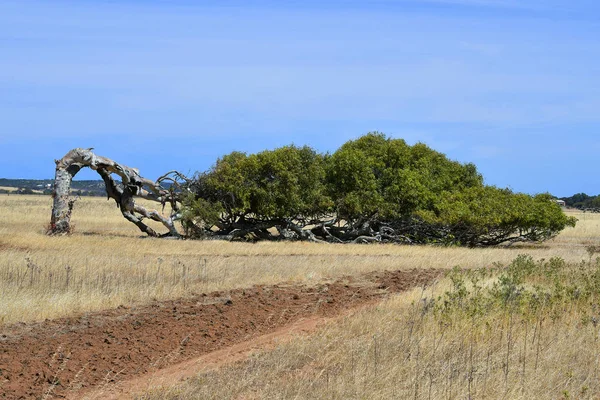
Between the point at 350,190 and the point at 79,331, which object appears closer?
the point at 79,331

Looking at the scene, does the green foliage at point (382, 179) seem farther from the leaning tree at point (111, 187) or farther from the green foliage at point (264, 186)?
the leaning tree at point (111, 187)

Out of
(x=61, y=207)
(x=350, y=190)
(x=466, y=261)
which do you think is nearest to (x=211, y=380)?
(x=466, y=261)

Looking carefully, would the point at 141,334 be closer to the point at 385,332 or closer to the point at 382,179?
the point at 385,332

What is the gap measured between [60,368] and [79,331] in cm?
181

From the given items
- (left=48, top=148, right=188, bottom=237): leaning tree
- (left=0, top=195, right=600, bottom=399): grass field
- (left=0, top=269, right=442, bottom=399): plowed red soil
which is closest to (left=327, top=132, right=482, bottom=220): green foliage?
(left=48, top=148, right=188, bottom=237): leaning tree

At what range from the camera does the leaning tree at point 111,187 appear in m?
31.0

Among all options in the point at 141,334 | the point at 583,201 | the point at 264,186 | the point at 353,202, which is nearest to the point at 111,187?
the point at 264,186

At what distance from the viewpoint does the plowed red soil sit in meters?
8.41

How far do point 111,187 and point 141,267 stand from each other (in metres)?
16.1

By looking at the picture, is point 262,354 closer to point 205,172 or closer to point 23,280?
point 23,280

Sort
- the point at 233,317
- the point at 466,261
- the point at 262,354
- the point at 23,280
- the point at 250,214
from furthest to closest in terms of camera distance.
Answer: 1. the point at 250,214
2. the point at 466,261
3. the point at 23,280
4. the point at 233,317
5. the point at 262,354

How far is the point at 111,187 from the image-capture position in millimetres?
33094

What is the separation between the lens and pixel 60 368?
864 cm

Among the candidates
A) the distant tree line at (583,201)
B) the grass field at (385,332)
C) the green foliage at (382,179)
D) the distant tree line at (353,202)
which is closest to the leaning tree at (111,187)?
the distant tree line at (353,202)
